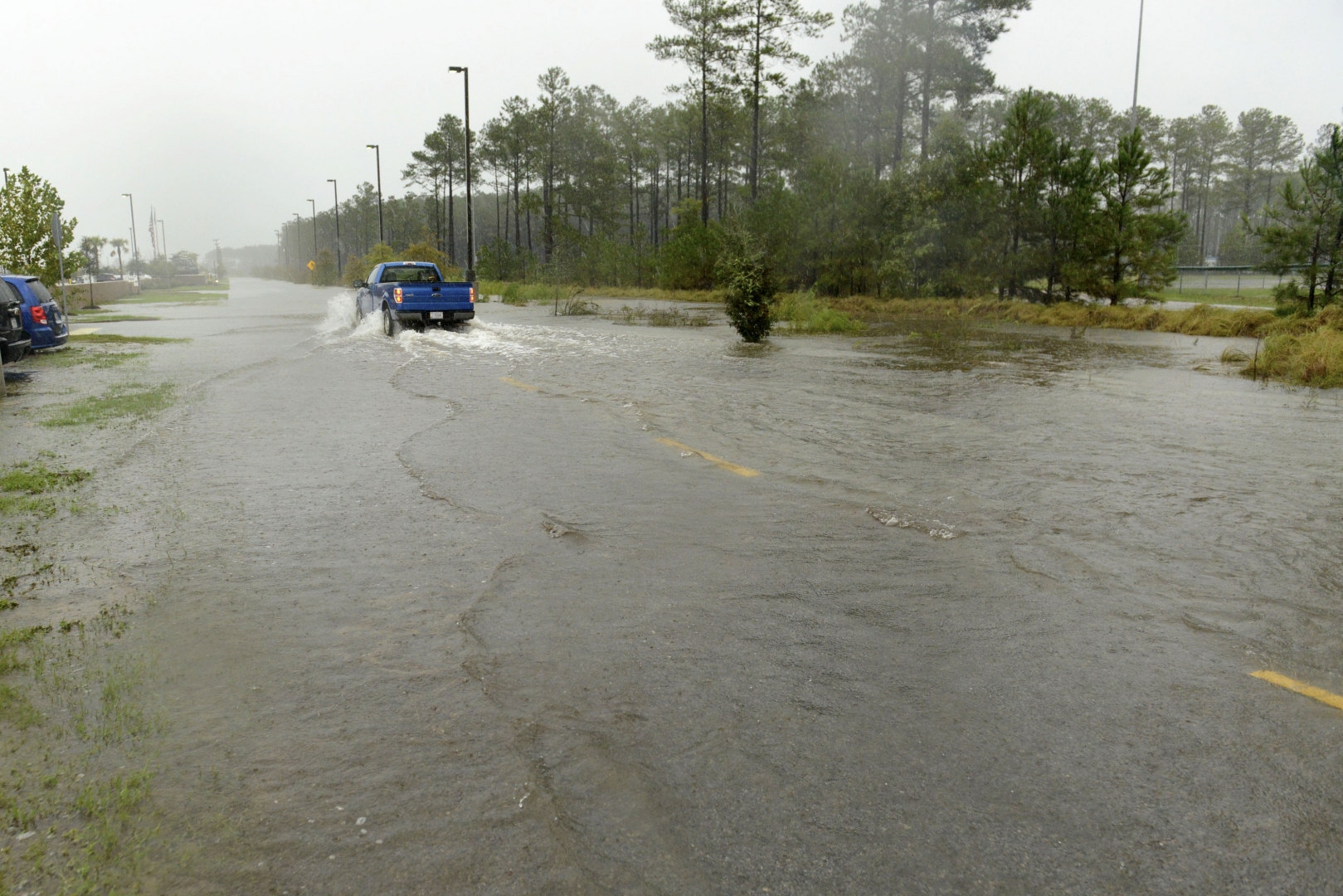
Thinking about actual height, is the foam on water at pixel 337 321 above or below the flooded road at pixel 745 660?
above

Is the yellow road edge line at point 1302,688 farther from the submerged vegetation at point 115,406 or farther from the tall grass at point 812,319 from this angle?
the tall grass at point 812,319

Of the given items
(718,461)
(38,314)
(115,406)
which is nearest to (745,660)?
(718,461)

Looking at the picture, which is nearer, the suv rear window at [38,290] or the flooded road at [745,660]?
the flooded road at [745,660]

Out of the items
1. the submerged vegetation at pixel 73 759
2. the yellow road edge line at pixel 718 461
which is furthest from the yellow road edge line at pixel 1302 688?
the yellow road edge line at pixel 718 461

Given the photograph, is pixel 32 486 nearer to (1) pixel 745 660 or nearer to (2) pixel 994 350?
(1) pixel 745 660

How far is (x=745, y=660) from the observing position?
14.4 feet

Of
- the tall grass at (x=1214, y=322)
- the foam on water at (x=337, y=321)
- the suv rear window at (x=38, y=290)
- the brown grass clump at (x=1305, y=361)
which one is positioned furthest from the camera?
the foam on water at (x=337, y=321)

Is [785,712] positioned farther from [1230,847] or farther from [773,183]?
[773,183]

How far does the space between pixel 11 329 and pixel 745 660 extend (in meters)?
17.0

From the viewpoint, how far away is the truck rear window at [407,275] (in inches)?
1080

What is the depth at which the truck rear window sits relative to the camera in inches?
1080

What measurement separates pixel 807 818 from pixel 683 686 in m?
1.06

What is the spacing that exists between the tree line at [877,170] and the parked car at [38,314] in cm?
1462

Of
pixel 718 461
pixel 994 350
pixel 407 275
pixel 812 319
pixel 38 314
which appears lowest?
pixel 718 461
